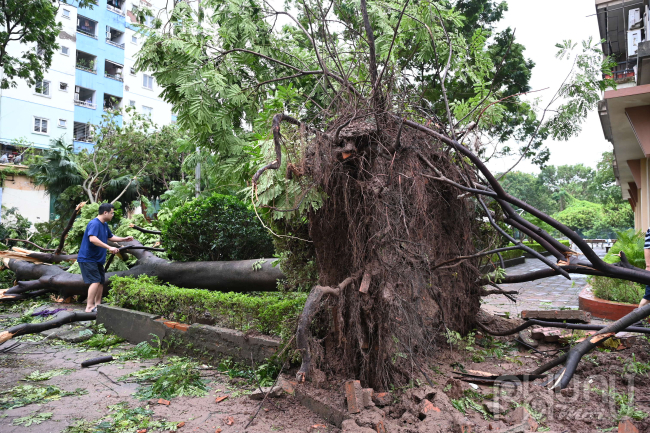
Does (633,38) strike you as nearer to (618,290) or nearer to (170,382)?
(618,290)

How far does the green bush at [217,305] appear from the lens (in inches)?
176

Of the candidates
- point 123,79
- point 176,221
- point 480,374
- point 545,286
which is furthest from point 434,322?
point 123,79

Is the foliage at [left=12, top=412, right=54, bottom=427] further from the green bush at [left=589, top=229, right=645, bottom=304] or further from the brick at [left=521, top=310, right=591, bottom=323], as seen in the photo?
the green bush at [left=589, top=229, right=645, bottom=304]

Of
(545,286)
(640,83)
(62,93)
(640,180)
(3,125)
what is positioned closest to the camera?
(640,83)

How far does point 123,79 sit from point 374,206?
1474 inches

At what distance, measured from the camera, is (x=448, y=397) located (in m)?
3.32

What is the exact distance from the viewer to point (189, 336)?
520cm

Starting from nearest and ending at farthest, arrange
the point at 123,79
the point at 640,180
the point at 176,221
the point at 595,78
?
1. the point at 595,78
2. the point at 176,221
3. the point at 640,180
4. the point at 123,79

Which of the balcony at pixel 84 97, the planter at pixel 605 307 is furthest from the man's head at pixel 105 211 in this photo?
the balcony at pixel 84 97

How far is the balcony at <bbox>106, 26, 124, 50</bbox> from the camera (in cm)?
3363

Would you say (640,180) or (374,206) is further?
(640,180)

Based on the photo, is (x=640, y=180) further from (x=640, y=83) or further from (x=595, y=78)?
(x=595, y=78)

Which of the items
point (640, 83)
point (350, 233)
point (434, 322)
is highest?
point (640, 83)

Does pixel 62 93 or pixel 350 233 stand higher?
pixel 62 93
